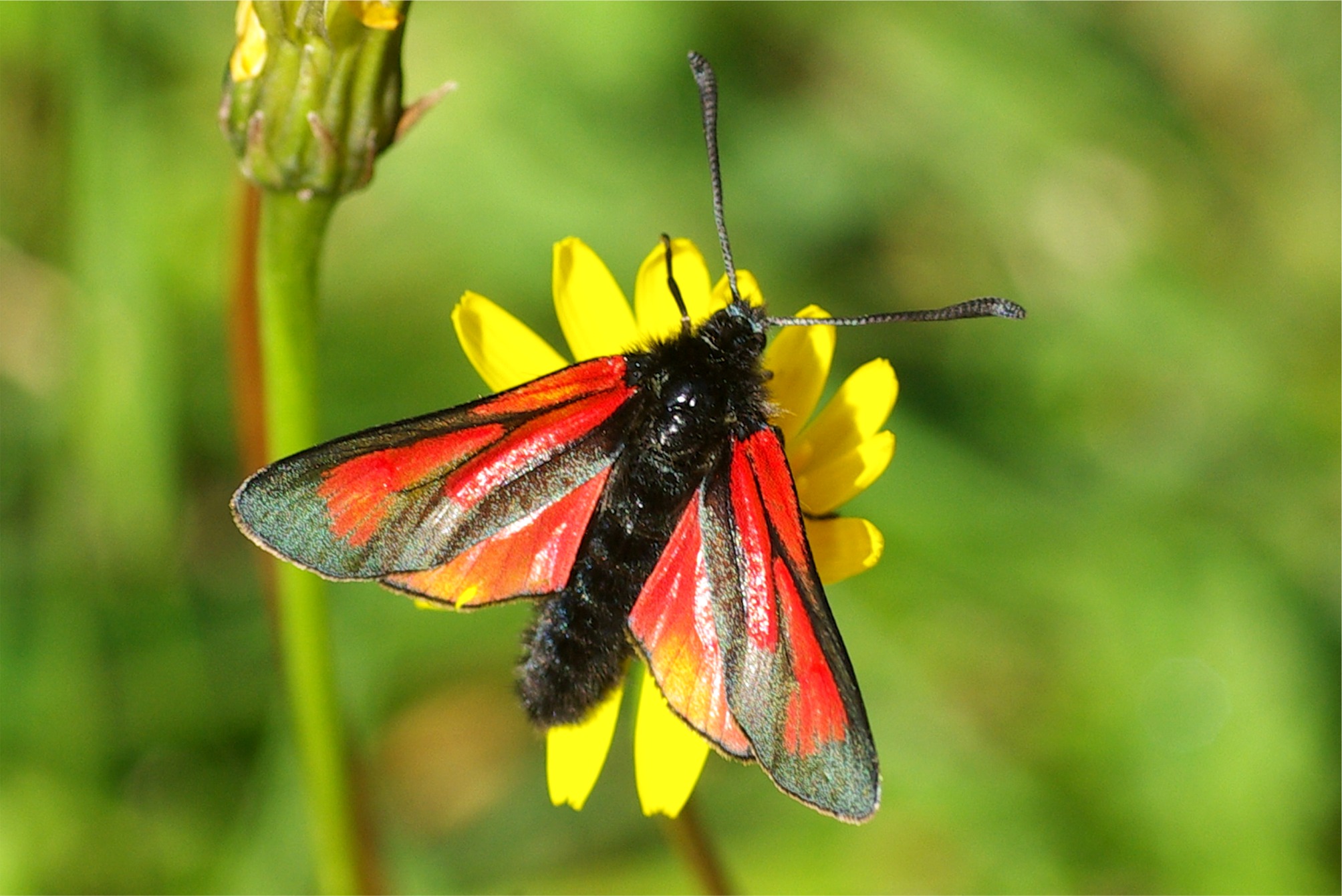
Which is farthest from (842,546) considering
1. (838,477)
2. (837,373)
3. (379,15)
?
(837,373)

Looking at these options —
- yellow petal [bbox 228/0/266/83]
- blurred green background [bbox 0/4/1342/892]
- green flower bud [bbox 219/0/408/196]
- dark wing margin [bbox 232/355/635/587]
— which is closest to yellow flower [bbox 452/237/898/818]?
dark wing margin [bbox 232/355/635/587]

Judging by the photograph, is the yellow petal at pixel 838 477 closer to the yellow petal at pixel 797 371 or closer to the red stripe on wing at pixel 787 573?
the yellow petal at pixel 797 371

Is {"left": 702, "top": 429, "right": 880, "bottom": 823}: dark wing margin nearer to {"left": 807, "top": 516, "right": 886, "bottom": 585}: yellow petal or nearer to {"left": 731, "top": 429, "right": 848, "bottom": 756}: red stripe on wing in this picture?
{"left": 731, "top": 429, "right": 848, "bottom": 756}: red stripe on wing

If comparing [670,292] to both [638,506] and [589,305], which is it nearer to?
[589,305]

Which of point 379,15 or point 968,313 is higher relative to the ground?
point 379,15

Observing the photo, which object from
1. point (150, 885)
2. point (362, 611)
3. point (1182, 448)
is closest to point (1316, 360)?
point (1182, 448)

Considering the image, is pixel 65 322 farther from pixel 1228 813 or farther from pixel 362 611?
pixel 1228 813
